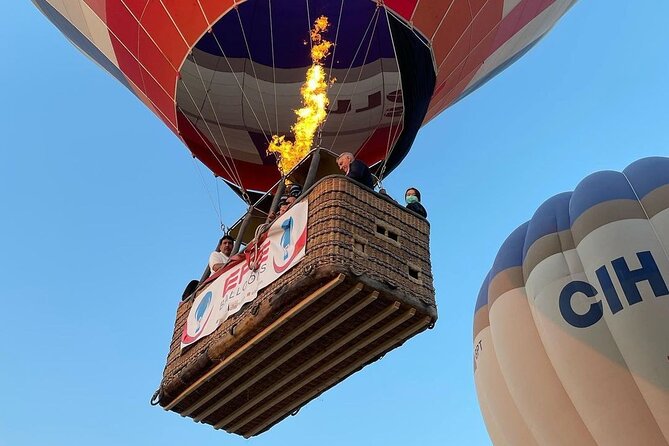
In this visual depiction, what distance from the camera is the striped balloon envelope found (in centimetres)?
672

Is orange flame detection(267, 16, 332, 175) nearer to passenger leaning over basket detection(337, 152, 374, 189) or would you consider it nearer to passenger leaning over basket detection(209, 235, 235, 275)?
passenger leaning over basket detection(209, 235, 235, 275)

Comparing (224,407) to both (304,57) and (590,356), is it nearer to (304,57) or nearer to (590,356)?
(304,57)

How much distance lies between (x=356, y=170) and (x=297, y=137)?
1.86 meters

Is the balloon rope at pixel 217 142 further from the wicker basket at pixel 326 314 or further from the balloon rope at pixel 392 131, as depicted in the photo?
the wicker basket at pixel 326 314

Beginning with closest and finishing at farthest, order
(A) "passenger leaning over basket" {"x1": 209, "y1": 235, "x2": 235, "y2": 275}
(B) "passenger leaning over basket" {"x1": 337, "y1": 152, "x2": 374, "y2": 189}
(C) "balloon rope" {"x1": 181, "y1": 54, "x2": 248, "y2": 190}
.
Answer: (B) "passenger leaning over basket" {"x1": 337, "y1": 152, "x2": 374, "y2": 189} < (A) "passenger leaning over basket" {"x1": 209, "y1": 235, "x2": 235, "y2": 275} < (C) "balloon rope" {"x1": 181, "y1": 54, "x2": 248, "y2": 190}

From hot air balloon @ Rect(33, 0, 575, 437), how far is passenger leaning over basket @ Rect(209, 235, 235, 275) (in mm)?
81

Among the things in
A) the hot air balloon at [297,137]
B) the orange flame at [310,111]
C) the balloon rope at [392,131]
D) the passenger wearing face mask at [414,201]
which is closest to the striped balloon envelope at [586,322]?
→ the hot air balloon at [297,137]

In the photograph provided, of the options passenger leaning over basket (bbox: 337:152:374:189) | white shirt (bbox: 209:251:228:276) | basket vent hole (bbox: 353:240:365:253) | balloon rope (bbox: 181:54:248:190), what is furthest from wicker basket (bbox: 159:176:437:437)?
balloon rope (bbox: 181:54:248:190)

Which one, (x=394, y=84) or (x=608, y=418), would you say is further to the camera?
(x=608, y=418)

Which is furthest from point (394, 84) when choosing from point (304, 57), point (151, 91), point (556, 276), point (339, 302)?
point (339, 302)

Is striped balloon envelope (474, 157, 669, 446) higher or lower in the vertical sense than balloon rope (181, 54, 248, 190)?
lower

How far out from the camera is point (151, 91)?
6.23 metres

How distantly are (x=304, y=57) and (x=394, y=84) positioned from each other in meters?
0.63

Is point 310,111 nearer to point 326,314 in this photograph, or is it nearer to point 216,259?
point 216,259
